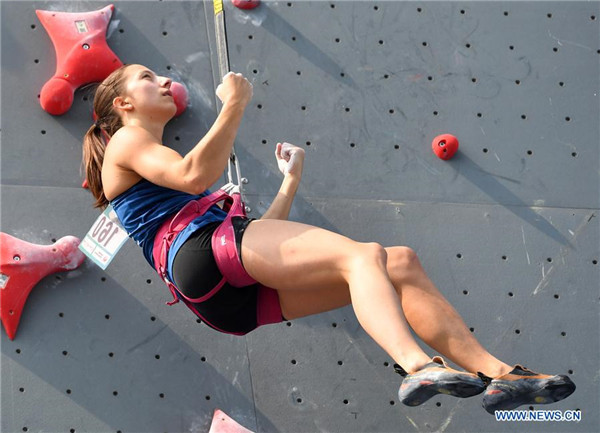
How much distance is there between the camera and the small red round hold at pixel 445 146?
4.07m

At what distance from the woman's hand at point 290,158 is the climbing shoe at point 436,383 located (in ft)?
2.96

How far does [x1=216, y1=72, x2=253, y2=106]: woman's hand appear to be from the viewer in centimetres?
305

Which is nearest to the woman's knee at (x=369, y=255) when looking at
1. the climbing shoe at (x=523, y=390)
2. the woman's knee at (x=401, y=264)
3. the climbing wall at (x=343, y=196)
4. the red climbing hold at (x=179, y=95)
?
the woman's knee at (x=401, y=264)

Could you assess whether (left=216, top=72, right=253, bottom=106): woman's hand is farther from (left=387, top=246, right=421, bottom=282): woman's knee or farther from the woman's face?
(left=387, top=246, right=421, bottom=282): woman's knee

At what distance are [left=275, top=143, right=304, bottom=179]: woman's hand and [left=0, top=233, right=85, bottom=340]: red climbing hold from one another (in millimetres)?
898

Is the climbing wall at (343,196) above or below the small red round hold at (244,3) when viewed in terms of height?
below

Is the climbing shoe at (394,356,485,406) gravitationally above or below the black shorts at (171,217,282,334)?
above

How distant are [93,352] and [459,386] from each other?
1618mm

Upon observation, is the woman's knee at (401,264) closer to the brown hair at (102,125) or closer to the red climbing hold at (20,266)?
the brown hair at (102,125)

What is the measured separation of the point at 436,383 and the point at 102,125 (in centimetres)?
128

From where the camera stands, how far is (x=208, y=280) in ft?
10.2

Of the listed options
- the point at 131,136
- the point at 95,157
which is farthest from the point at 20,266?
the point at 131,136

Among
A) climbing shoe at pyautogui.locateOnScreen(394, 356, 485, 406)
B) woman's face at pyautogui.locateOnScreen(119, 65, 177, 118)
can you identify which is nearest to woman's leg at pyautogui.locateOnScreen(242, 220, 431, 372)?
climbing shoe at pyautogui.locateOnScreen(394, 356, 485, 406)

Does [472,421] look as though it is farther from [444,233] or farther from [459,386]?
[459,386]
